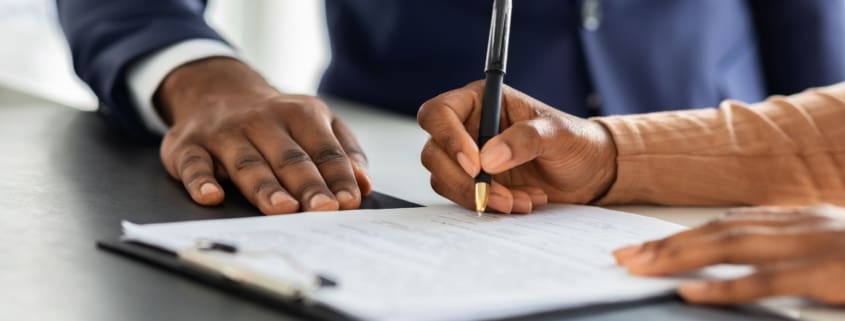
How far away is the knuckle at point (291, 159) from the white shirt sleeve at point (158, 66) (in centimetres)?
31

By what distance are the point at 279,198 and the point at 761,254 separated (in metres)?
0.39

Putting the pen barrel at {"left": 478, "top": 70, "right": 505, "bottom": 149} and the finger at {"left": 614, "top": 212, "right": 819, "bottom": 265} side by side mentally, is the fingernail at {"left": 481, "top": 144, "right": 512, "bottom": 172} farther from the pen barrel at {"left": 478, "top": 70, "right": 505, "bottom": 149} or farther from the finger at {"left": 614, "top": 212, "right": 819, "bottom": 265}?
the finger at {"left": 614, "top": 212, "right": 819, "bottom": 265}

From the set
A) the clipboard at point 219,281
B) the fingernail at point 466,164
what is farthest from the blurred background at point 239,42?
the clipboard at point 219,281

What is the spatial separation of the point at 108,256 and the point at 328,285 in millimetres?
180

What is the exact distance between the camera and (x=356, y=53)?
155 cm

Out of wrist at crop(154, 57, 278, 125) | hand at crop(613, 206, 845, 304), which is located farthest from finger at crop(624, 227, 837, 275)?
wrist at crop(154, 57, 278, 125)

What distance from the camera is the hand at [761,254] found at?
23.2 inches

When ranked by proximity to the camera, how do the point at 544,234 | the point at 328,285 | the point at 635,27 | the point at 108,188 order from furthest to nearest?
the point at 635,27
the point at 108,188
the point at 544,234
the point at 328,285

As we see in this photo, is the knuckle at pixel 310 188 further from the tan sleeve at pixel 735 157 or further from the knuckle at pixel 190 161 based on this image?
the tan sleeve at pixel 735 157

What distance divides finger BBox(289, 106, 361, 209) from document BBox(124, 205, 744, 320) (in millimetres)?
40

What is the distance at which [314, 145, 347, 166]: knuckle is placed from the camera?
894 mm

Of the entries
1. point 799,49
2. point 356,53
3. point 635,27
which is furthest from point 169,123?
point 799,49

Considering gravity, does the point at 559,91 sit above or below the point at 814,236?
below

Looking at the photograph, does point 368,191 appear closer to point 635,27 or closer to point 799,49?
point 635,27
